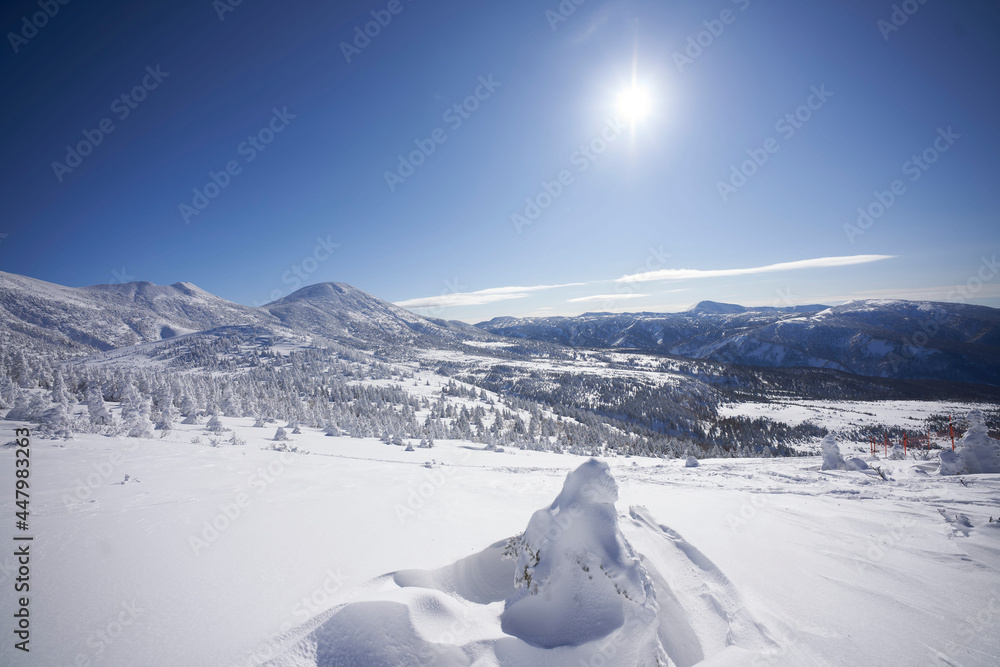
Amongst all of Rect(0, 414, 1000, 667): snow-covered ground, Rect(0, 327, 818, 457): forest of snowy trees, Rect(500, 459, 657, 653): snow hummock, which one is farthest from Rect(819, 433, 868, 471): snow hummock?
Rect(0, 327, 818, 457): forest of snowy trees

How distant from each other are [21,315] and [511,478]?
288110mm

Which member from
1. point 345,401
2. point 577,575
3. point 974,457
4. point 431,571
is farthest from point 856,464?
point 345,401

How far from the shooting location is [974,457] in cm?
1291

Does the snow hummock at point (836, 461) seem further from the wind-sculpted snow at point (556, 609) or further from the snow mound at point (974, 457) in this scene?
the wind-sculpted snow at point (556, 609)

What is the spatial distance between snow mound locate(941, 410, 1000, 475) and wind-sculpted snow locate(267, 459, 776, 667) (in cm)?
1595

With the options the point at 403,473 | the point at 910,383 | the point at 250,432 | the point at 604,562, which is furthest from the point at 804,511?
the point at 910,383

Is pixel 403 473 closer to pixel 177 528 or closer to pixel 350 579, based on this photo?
pixel 177 528

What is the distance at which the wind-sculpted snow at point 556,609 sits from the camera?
3.16m

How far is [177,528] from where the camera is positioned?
5.86m

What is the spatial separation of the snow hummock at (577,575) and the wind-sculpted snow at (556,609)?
0.04ft

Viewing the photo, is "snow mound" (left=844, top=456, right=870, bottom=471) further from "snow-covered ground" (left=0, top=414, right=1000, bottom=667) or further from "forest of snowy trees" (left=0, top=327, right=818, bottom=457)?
"forest of snowy trees" (left=0, top=327, right=818, bottom=457)

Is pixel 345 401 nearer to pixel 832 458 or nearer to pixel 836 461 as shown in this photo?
pixel 832 458

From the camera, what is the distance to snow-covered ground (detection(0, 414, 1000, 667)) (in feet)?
11.0

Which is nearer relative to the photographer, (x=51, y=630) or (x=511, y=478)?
(x=51, y=630)
